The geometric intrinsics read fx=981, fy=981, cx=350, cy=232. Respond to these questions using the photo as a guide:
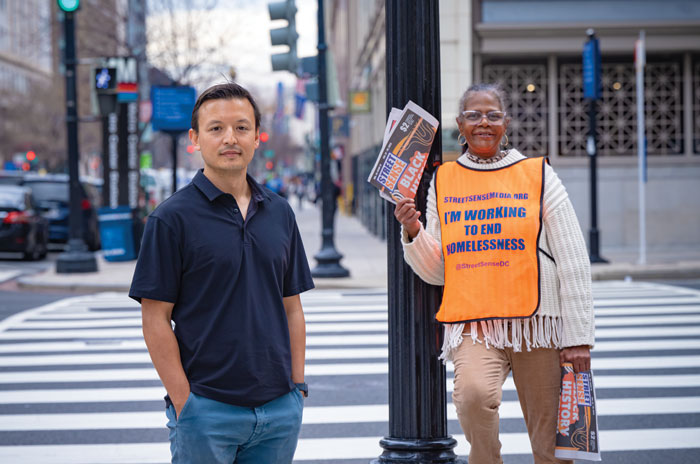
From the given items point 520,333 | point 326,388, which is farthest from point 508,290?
point 326,388

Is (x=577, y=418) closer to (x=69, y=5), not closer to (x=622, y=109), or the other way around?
(x=69, y=5)

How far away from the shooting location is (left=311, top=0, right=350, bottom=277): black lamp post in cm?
1639

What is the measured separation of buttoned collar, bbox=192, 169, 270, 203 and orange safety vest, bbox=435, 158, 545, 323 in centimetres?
102

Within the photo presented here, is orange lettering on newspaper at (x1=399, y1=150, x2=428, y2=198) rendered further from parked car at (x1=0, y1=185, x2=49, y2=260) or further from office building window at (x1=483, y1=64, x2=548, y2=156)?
parked car at (x1=0, y1=185, x2=49, y2=260)

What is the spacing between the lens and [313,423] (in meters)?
7.12

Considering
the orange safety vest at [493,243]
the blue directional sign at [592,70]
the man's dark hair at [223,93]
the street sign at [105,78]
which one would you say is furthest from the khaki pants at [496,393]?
the street sign at [105,78]

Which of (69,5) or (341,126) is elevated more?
(69,5)

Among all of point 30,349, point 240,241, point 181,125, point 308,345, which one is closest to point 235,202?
point 240,241

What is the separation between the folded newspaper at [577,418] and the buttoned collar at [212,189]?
1.49m

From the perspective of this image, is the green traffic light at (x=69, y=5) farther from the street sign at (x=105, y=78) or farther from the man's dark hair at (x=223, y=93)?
the man's dark hair at (x=223, y=93)

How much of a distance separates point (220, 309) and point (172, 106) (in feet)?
51.7

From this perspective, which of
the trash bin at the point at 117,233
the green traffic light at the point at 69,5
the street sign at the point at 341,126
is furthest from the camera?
the street sign at the point at 341,126

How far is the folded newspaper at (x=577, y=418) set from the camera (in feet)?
12.7

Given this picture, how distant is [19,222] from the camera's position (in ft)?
70.5
